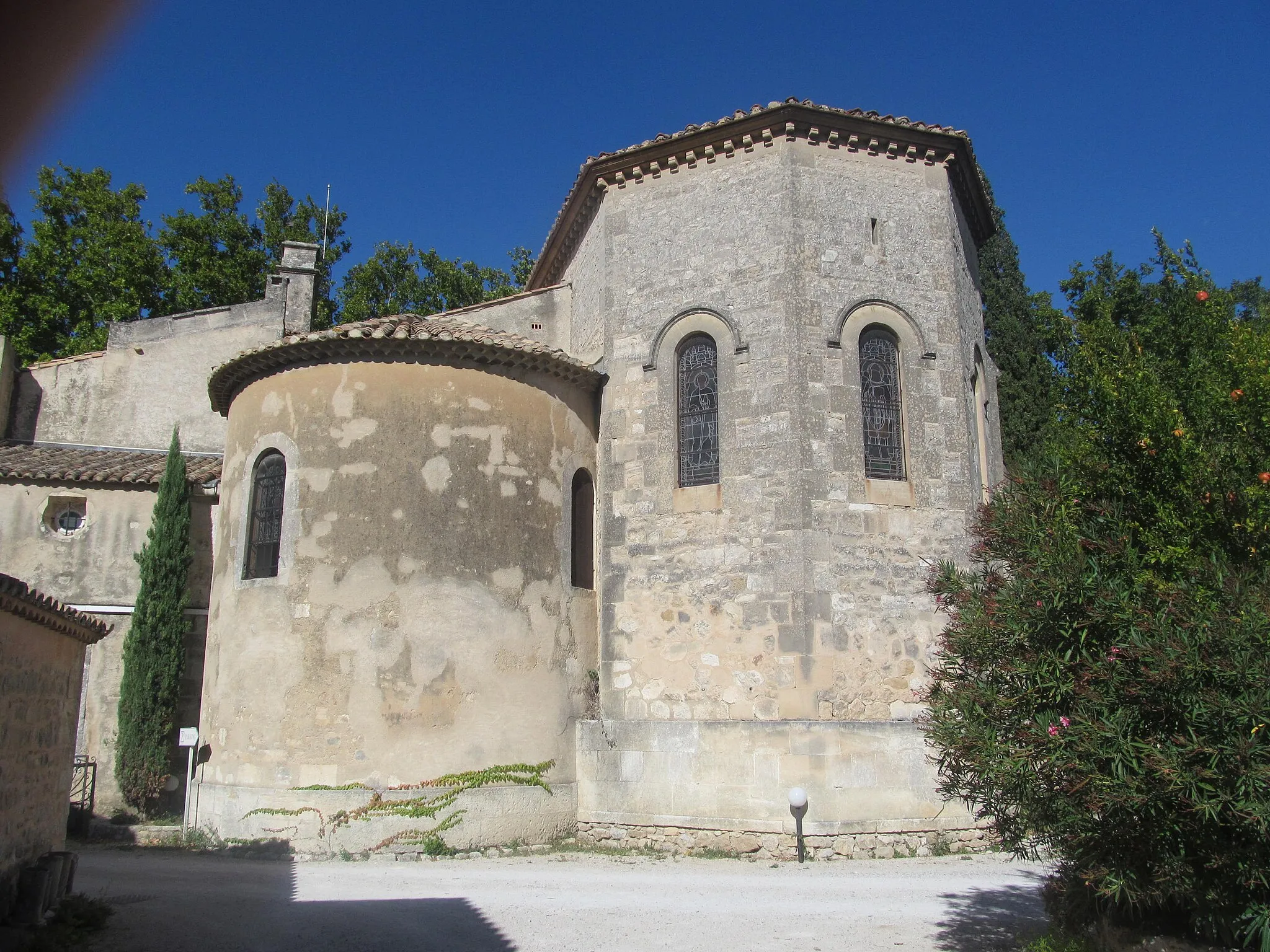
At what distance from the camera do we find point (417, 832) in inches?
518

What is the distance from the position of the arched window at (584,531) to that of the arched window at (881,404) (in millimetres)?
4384

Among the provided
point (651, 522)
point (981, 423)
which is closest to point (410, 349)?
point (651, 522)

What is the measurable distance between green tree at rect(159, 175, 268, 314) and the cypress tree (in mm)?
13109

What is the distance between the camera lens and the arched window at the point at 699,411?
14.8 meters

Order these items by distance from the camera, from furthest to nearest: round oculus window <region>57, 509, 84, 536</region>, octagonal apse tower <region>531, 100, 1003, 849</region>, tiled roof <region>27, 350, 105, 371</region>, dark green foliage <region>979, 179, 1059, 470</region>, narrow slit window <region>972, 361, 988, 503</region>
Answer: tiled roof <region>27, 350, 105, 371</region>, dark green foliage <region>979, 179, 1059, 470</region>, round oculus window <region>57, 509, 84, 536</region>, narrow slit window <region>972, 361, 988, 503</region>, octagonal apse tower <region>531, 100, 1003, 849</region>

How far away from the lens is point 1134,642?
20.3ft

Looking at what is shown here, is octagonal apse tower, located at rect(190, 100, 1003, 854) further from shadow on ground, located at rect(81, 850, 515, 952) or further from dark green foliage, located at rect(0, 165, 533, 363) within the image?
dark green foliage, located at rect(0, 165, 533, 363)

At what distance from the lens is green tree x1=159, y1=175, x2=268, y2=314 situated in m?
29.9

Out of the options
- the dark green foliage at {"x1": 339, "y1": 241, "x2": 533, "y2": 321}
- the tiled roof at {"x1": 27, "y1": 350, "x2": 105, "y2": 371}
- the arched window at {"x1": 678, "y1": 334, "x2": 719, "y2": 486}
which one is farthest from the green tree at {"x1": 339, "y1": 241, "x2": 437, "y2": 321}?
the arched window at {"x1": 678, "y1": 334, "x2": 719, "y2": 486}

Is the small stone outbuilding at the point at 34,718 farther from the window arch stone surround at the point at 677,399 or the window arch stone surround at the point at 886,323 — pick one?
the window arch stone surround at the point at 886,323

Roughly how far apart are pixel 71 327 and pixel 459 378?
2013 cm

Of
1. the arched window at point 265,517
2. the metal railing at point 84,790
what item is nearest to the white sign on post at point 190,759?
the arched window at point 265,517

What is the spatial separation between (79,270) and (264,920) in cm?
2473

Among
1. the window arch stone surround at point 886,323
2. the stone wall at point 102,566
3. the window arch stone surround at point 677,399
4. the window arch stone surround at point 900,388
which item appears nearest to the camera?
the window arch stone surround at point 900,388
